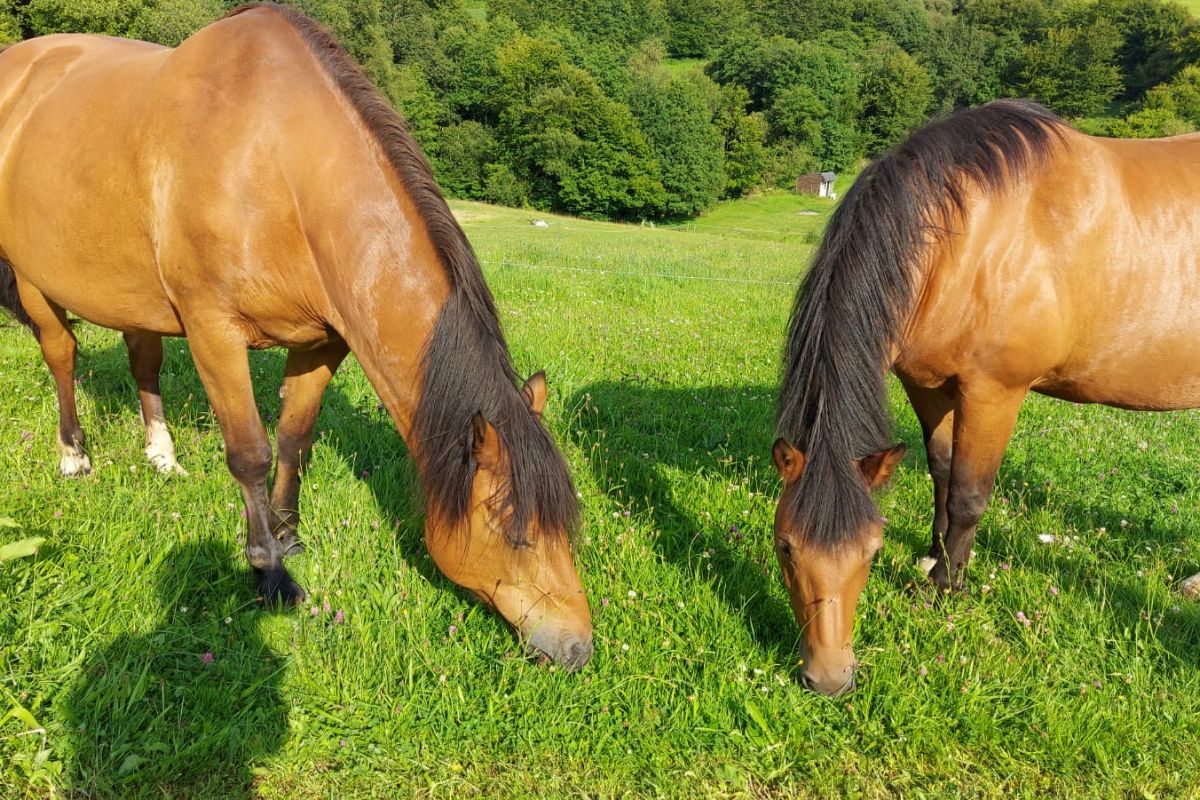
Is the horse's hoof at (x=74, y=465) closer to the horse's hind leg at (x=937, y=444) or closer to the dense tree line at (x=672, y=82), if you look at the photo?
the horse's hind leg at (x=937, y=444)

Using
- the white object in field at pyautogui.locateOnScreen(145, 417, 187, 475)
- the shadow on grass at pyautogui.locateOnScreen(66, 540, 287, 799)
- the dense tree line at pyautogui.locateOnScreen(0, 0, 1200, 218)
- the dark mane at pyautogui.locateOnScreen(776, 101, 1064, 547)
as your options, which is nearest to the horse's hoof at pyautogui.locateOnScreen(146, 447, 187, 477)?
the white object in field at pyautogui.locateOnScreen(145, 417, 187, 475)

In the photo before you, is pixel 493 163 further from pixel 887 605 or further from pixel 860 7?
pixel 860 7

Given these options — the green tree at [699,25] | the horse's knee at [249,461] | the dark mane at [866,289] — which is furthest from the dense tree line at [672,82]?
the dark mane at [866,289]

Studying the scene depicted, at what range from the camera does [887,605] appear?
329cm

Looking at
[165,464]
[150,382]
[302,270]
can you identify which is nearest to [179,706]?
[302,270]

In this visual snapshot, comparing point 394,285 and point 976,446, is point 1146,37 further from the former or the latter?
point 394,285

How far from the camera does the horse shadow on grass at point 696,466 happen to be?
3.38 meters

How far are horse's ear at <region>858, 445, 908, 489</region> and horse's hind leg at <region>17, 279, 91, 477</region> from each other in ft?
14.6

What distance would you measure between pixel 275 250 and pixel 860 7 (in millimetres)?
120962

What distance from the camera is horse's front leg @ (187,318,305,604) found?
3.13 metres

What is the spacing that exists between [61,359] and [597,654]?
13.4 ft

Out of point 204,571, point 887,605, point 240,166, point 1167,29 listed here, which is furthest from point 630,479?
point 1167,29

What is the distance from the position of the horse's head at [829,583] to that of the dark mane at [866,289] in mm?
43

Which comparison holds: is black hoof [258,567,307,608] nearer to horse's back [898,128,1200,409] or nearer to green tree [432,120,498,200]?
horse's back [898,128,1200,409]
